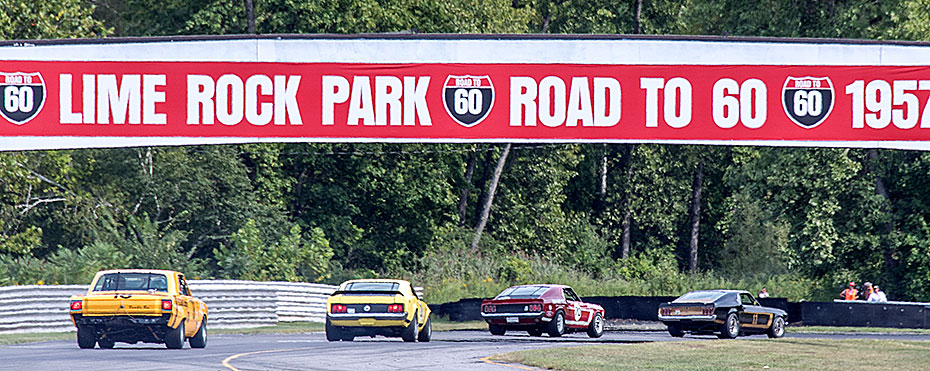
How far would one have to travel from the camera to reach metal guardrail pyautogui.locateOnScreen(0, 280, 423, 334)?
30.2m

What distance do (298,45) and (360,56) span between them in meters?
0.98

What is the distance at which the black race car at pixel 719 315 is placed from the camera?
31.8m

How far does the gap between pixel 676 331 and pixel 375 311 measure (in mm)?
8500

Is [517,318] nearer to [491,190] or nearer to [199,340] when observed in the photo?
[199,340]

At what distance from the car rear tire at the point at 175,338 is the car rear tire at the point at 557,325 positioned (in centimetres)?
983

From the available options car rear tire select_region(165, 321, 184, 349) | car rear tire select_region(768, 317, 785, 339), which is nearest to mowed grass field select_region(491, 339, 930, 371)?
car rear tire select_region(768, 317, 785, 339)

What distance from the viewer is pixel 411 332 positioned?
28.1 m

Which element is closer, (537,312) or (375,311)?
(375,311)

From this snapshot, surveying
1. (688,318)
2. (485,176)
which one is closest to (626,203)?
(485,176)

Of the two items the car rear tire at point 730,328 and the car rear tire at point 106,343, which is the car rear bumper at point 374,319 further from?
the car rear tire at point 730,328

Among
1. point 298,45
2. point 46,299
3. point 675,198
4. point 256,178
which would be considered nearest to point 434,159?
point 256,178

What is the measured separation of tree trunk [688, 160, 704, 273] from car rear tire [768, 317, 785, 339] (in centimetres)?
3300

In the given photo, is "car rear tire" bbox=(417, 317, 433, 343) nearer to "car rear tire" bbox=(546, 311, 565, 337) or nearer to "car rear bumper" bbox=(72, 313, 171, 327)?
"car rear tire" bbox=(546, 311, 565, 337)

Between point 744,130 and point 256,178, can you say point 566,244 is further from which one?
point 744,130
